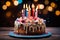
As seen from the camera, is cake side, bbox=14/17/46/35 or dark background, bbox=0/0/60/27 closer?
cake side, bbox=14/17/46/35

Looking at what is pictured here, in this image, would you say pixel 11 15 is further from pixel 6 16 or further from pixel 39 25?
pixel 39 25

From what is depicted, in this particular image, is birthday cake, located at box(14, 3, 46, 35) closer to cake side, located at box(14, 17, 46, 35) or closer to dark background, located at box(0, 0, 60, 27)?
cake side, located at box(14, 17, 46, 35)

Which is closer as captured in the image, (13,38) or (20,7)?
(13,38)

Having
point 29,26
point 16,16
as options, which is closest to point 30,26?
point 29,26

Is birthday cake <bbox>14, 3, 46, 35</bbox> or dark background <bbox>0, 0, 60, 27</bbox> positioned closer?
birthday cake <bbox>14, 3, 46, 35</bbox>

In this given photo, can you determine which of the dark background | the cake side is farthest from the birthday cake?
the dark background

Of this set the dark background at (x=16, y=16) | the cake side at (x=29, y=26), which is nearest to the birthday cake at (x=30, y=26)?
the cake side at (x=29, y=26)

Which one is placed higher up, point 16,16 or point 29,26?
point 16,16

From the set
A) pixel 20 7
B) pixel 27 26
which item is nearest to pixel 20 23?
pixel 27 26

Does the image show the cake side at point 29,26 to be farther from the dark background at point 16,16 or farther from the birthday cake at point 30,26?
the dark background at point 16,16

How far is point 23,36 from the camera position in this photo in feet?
10.2

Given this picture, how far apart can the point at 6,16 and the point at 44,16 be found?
2.93ft

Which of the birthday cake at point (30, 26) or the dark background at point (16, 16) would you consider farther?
the dark background at point (16, 16)

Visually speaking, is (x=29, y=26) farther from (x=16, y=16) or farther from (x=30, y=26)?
(x=16, y=16)
